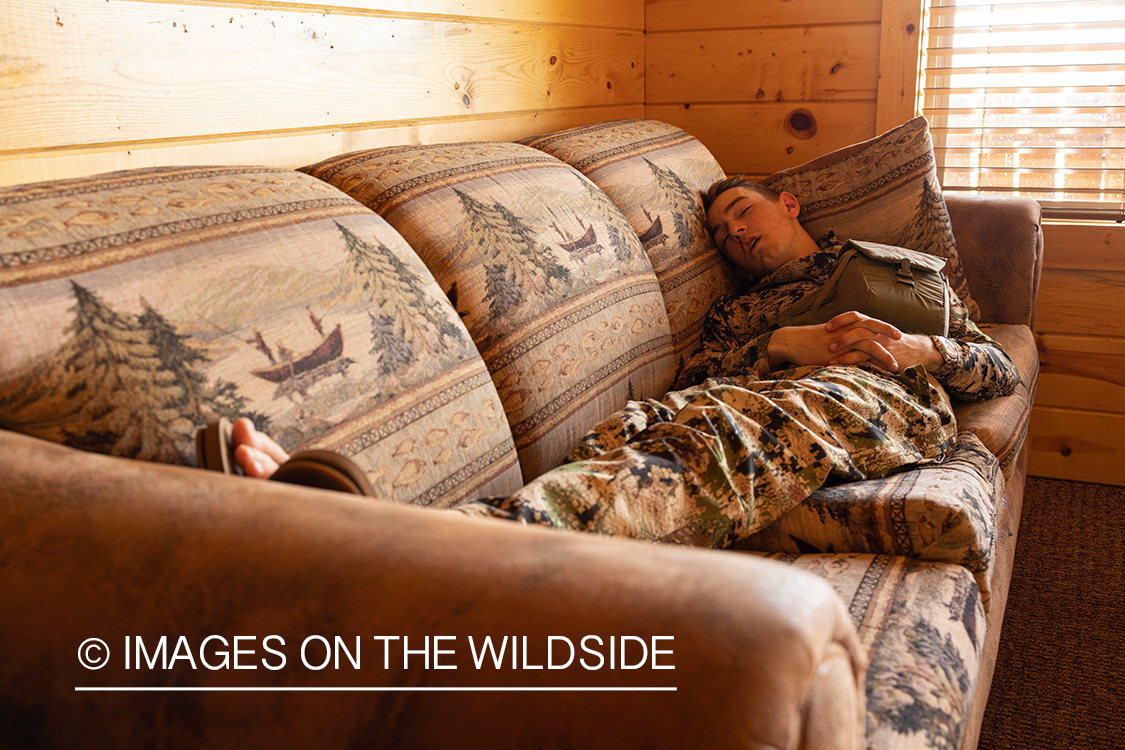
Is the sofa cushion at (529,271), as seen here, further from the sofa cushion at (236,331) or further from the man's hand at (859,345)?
the man's hand at (859,345)

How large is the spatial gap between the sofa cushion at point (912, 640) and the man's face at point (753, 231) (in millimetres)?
971

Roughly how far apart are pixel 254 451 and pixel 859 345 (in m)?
1.07

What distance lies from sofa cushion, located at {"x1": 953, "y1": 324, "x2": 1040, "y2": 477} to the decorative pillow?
23cm

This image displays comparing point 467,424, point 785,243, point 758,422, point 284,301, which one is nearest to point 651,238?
point 785,243

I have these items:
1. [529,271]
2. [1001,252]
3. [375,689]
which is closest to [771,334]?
[529,271]

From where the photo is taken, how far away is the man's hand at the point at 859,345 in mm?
1465

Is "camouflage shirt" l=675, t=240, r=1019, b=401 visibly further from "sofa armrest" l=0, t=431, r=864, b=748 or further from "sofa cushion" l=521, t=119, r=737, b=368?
"sofa armrest" l=0, t=431, r=864, b=748

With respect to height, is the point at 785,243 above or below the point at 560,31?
below

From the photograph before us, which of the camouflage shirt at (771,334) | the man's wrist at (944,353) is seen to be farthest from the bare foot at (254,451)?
the man's wrist at (944,353)

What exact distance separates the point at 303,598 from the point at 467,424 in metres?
0.60

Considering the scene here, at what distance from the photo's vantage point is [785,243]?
6.35ft

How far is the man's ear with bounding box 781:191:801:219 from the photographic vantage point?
2.04m

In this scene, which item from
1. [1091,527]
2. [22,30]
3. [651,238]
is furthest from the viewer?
[1091,527]

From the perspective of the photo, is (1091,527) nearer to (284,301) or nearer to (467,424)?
(467,424)
